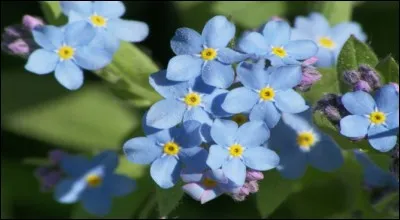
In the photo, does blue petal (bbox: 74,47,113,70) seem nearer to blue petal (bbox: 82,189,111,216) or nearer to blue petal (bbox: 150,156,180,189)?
blue petal (bbox: 150,156,180,189)

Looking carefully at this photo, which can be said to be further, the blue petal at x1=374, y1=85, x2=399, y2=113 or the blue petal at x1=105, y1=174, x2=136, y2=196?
the blue petal at x1=105, y1=174, x2=136, y2=196

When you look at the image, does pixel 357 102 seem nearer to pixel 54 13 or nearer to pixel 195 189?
pixel 195 189

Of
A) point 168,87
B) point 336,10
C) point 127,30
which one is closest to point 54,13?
point 127,30

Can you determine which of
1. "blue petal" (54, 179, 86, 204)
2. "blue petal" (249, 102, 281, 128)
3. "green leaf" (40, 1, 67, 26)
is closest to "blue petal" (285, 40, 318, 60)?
"blue petal" (249, 102, 281, 128)

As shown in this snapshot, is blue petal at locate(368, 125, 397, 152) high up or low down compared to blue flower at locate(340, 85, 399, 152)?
down

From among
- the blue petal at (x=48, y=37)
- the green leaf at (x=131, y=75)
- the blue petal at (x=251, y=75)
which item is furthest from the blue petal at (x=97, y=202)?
the blue petal at (x=251, y=75)

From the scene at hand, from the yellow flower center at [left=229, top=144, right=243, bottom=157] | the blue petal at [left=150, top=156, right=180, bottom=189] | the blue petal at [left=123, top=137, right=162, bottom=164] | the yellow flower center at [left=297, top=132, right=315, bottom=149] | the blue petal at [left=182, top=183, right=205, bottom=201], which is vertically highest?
the yellow flower center at [left=229, top=144, right=243, bottom=157]

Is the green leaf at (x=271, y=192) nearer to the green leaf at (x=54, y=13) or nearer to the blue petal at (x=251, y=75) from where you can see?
the blue petal at (x=251, y=75)
